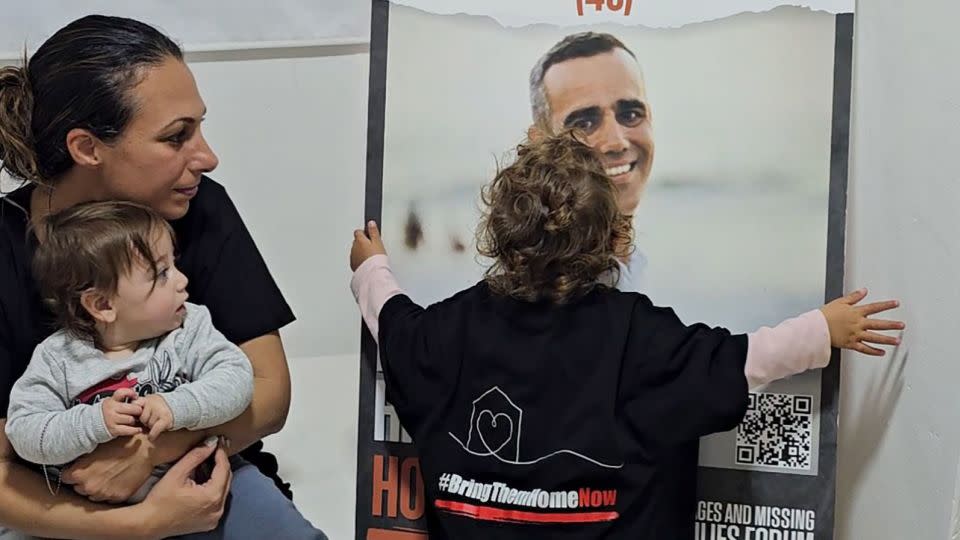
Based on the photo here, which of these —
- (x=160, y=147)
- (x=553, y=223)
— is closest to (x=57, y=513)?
(x=160, y=147)

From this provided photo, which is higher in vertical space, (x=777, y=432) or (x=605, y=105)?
(x=605, y=105)

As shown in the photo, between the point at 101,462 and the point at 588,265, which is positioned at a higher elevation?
the point at 588,265

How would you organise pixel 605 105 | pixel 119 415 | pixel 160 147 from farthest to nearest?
pixel 605 105 < pixel 160 147 < pixel 119 415

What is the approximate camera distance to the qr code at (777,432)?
1.29 meters

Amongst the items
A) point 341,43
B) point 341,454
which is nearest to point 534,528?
point 341,454

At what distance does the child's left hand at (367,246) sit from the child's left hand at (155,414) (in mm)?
334

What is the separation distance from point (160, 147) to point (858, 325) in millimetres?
776

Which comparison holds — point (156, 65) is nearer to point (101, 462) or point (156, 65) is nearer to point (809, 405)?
point (101, 462)

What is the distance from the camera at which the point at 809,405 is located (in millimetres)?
1290

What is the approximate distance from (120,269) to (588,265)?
487 mm

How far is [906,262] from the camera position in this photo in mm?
1238

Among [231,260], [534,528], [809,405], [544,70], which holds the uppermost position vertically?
[544,70]

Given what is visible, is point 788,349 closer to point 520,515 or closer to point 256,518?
point 520,515

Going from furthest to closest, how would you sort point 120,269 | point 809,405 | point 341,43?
point 341,43 → point 809,405 → point 120,269
